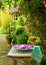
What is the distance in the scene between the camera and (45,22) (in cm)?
360

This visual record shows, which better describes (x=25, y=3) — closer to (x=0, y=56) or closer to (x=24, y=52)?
(x=24, y=52)

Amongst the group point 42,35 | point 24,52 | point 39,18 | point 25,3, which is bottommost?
point 24,52

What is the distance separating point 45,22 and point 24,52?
122 centimetres

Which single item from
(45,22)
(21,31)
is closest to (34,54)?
(45,22)

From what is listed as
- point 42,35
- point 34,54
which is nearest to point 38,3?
point 42,35

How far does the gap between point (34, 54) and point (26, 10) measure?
0.71 metres

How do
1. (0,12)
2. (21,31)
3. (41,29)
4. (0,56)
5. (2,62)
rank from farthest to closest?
1. (0,12)
2. (21,31)
3. (0,56)
4. (2,62)
5. (41,29)

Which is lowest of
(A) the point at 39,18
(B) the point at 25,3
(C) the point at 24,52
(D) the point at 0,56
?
(D) the point at 0,56

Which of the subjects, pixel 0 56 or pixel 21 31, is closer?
pixel 0 56

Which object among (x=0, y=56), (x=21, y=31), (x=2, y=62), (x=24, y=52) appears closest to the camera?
(x=24, y=52)

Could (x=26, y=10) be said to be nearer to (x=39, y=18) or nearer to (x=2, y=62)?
(x=39, y=18)

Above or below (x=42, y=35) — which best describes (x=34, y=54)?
below

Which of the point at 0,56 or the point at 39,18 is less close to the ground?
the point at 39,18

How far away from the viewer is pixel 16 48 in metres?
4.82
